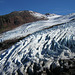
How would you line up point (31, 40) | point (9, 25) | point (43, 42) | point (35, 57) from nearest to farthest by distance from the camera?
point (35, 57) < point (43, 42) < point (31, 40) < point (9, 25)

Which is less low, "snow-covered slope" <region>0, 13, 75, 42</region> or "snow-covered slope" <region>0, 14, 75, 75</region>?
"snow-covered slope" <region>0, 13, 75, 42</region>

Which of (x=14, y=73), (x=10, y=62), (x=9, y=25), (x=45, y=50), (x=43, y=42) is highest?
(x=9, y=25)

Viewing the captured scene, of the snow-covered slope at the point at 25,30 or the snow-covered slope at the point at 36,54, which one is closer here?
the snow-covered slope at the point at 36,54

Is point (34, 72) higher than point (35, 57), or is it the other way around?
point (35, 57)

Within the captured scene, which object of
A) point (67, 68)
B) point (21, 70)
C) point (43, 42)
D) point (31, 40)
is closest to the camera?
point (67, 68)

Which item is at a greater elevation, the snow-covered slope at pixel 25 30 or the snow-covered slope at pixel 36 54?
the snow-covered slope at pixel 25 30

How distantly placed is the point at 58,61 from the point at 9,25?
31528mm

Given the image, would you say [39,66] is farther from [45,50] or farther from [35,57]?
[45,50]

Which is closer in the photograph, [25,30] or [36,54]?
[36,54]

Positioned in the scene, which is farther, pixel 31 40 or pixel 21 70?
pixel 31 40

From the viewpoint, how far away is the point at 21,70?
24.3ft

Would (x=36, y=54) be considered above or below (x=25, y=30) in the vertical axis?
below

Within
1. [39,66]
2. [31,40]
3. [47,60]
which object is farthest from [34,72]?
[31,40]

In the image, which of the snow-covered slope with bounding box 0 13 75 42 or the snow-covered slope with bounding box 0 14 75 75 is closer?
the snow-covered slope with bounding box 0 14 75 75
